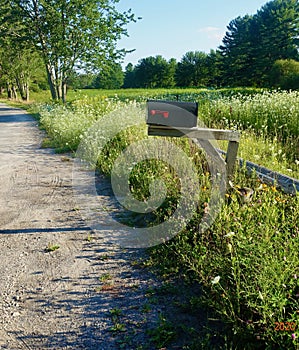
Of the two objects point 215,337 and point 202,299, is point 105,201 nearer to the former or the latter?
point 202,299

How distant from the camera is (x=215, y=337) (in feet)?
7.47

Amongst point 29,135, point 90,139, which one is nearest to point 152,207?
point 90,139

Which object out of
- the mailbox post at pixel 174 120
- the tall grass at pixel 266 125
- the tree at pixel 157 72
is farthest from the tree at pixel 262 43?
the mailbox post at pixel 174 120

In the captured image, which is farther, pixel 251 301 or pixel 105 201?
pixel 105 201

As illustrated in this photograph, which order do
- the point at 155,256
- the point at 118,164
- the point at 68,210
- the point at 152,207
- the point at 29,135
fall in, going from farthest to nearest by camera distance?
1. the point at 29,135
2. the point at 118,164
3. the point at 68,210
4. the point at 152,207
5. the point at 155,256

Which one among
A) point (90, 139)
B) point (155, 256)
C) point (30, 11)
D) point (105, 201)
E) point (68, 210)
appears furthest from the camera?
point (30, 11)

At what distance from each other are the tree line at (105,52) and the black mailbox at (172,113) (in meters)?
17.4

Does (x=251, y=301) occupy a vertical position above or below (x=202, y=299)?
above

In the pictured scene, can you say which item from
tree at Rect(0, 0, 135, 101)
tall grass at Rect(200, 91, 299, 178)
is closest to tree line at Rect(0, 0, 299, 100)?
tree at Rect(0, 0, 135, 101)

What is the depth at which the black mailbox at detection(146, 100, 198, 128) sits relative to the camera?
3162mm

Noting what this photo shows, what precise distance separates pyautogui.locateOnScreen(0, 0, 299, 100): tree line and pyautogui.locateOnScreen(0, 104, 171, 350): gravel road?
16.3 metres

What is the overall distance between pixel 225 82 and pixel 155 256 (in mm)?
59984

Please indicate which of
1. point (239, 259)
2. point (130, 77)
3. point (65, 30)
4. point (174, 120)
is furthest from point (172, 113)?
point (130, 77)

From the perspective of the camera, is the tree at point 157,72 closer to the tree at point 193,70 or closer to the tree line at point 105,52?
the tree line at point 105,52
